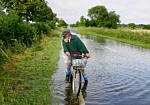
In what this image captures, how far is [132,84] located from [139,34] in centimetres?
1962

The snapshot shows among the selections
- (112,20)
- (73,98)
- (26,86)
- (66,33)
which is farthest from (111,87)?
(112,20)

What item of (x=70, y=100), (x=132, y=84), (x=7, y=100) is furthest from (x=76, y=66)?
(x=132, y=84)

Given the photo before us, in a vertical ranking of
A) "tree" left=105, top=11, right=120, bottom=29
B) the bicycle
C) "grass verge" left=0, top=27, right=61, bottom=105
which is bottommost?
"grass verge" left=0, top=27, right=61, bottom=105

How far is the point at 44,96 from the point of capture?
4.93 m

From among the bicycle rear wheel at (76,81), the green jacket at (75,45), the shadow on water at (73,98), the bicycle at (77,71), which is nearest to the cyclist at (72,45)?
the green jacket at (75,45)

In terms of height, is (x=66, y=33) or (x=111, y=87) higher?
(x=66, y=33)

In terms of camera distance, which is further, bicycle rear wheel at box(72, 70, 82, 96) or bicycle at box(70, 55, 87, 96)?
bicycle rear wheel at box(72, 70, 82, 96)

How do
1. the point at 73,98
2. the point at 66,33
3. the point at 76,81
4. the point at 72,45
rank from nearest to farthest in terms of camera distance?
the point at 73,98 → the point at 76,81 → the point at 66,33 → the point at 72,45

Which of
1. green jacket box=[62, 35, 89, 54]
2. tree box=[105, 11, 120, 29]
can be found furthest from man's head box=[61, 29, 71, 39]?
tree box=[105, 11, 120, 29]

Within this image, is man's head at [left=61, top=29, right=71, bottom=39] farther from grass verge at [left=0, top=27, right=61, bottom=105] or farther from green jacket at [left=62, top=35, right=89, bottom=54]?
grass verge at [left=0, top=27, right=61, bottom=105]

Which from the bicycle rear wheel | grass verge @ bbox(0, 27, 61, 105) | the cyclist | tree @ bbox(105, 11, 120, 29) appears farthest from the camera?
tree @ bbox(105, 11, 120, 29)

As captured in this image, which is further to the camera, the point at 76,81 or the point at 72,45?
the point at 72,45

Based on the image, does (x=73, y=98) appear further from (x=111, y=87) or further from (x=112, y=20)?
(x=112, y=20)

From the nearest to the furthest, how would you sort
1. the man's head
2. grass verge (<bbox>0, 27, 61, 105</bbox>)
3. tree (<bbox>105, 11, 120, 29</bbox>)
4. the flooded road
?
grass verge (<bbox>0, 27, 61, 105</bbox>), the flooded road, the man's head, tree (<bbox>105, 11, 120, 29</bbox>)
